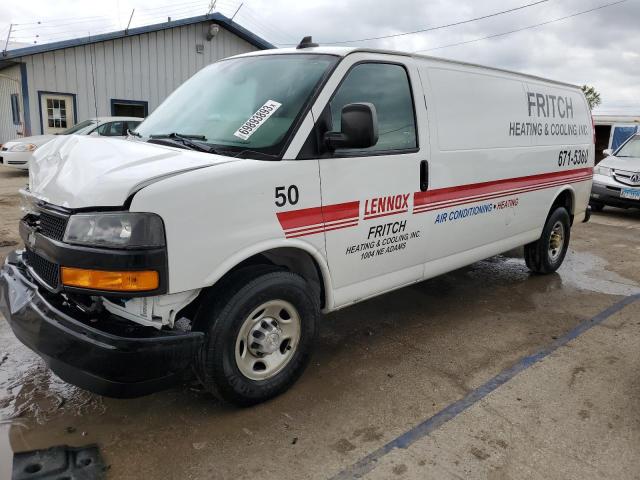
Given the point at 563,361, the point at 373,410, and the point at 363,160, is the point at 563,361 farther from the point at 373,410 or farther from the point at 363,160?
the point at 363,160

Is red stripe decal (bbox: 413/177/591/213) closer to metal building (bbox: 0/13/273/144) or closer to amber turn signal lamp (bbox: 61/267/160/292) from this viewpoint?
amber turn signal lamp (bbox: 61/267/160/292)

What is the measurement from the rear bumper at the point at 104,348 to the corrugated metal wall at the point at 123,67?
14.5 meters

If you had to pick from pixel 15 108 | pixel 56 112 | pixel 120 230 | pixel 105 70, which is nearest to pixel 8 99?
pixel 15 108

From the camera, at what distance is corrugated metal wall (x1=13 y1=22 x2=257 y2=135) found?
50.4 ft

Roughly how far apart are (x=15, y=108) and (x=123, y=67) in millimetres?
4123

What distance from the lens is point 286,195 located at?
10.0ft

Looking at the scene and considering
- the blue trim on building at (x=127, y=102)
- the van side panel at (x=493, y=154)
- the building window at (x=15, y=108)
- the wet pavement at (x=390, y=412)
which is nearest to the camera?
the wet pavement at (x=390, y=412)

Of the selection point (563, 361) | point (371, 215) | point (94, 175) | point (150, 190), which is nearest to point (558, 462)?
point (563, 361)

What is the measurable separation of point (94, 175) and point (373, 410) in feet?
6.80

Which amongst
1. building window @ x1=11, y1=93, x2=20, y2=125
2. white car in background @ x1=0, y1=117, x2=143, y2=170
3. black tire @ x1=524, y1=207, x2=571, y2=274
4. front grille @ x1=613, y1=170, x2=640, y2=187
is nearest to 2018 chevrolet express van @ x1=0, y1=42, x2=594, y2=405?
black tire @ x1=524, y1=207, x2=571, y2=274

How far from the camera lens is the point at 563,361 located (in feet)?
13.2

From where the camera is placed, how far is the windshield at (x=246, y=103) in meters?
3.21

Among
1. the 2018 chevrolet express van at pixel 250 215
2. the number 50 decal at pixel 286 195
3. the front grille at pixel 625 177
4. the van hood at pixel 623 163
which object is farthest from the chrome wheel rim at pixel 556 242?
the van hood at pixel 623 163

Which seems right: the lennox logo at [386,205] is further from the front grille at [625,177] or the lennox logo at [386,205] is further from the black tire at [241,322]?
the front grille at [625,177]
